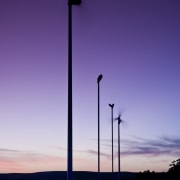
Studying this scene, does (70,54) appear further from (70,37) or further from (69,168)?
(69,168)

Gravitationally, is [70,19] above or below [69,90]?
above

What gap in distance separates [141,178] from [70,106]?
260 ft

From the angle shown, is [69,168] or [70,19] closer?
[69,168]

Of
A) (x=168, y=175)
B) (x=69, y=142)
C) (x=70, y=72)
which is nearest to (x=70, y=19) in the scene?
(x=70, y=72)

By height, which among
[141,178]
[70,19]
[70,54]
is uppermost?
[70,19]

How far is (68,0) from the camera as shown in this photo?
2364 cm

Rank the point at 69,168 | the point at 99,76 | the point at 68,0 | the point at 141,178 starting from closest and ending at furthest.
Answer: the point at 69,168, the point at 68,0, the point at 99,76, the point at 141,178

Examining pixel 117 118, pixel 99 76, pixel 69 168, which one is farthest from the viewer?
pixel 117 118

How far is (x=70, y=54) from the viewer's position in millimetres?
22906

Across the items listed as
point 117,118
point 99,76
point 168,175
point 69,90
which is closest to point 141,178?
point 168,175

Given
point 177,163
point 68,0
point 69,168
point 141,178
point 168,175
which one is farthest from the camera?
point 177,163

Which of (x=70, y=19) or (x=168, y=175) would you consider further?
(x=168, y=175)

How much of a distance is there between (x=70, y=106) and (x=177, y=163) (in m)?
119

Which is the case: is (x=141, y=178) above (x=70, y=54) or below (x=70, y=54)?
below
